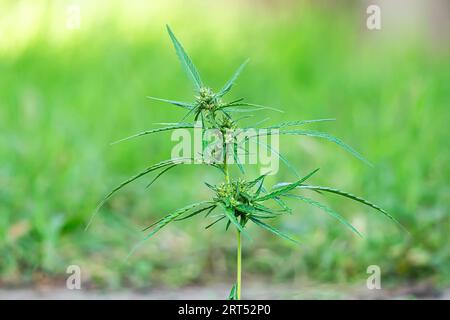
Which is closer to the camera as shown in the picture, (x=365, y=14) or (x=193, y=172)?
(x=193, y=172)

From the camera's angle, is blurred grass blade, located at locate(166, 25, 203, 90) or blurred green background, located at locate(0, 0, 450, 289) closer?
blurred grass blade, located at locate(166, 25, 203, 90)

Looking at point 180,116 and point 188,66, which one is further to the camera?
point 180,116

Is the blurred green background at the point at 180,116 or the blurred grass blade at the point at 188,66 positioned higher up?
the blurred green background at the point at 180,116

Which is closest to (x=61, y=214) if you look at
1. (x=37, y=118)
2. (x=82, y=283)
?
(x=82, y=283)

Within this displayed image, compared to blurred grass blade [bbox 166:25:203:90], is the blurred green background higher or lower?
higher

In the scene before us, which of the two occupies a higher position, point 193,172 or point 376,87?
point 376,87

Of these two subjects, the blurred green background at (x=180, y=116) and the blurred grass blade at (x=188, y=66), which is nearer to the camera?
the blurred grass blade at (x=188, y=66)

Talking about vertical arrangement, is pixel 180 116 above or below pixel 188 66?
above
